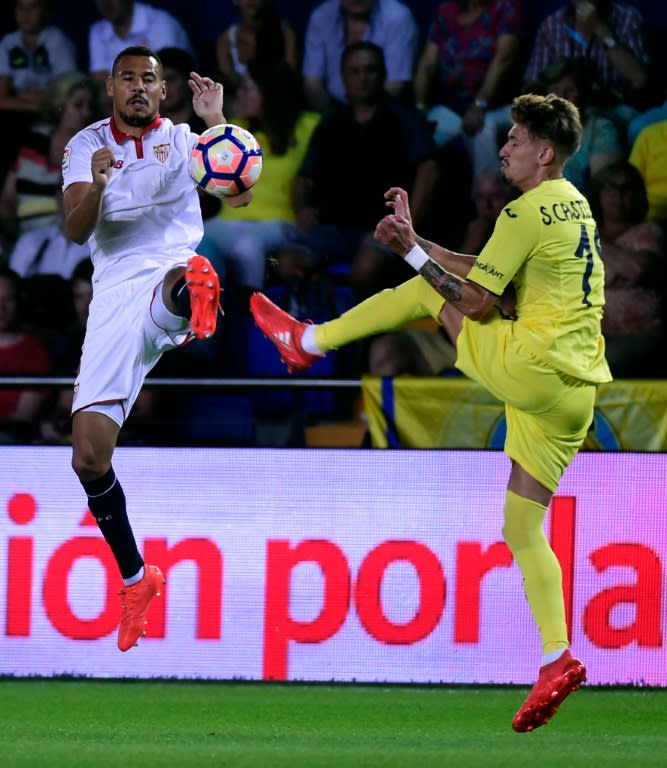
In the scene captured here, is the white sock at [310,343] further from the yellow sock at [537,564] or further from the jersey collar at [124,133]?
the jersey collar at [124,133]

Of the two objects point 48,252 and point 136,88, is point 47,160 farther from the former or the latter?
point 136,88

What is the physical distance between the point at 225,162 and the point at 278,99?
3.48 meters

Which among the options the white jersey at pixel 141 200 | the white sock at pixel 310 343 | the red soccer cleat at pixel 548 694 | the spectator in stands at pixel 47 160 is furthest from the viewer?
the spectator in stands at pixel 47 160

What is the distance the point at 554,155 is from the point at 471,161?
370 centimetres

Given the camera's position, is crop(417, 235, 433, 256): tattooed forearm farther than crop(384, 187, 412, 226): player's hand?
Yes

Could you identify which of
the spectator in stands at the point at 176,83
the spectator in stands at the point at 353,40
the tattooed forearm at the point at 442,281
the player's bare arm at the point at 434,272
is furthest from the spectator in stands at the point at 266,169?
the tattooed forearm at the point at 442,281

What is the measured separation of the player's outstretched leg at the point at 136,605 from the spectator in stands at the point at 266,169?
9.78 feet

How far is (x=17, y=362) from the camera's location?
29.7 ft

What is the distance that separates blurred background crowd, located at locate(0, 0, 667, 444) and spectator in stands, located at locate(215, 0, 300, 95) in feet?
0.04

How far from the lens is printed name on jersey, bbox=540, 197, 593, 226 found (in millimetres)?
5641

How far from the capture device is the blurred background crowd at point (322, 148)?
8.98 m

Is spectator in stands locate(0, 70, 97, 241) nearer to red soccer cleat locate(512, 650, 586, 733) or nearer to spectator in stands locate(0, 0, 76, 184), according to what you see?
spectator in stands locate(0, 0, 76, 184)

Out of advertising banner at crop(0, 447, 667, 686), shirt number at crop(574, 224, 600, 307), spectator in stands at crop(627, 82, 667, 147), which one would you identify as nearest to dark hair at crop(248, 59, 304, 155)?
spectator in stands at crop(627, 82, 667, 147)

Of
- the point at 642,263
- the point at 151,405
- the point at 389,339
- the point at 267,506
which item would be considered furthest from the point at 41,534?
the point at 642,263
